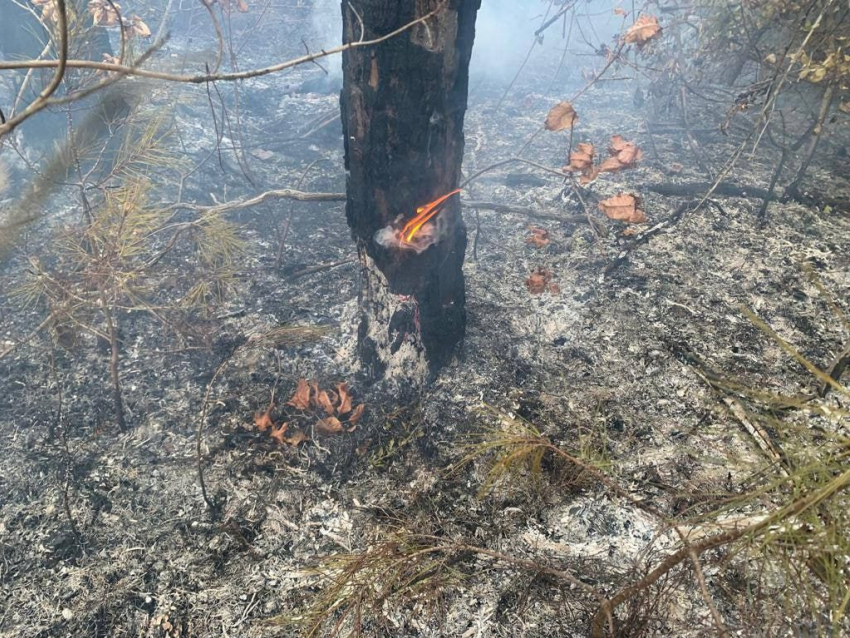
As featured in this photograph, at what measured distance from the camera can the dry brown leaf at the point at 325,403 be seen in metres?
2.61

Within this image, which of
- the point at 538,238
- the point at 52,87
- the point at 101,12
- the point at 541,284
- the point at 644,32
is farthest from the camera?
the point at 644,32

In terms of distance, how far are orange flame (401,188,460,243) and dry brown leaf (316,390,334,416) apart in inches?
38.3

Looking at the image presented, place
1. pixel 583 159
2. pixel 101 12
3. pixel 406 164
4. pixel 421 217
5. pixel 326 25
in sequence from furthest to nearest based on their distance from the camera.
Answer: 1. pixel 326 25
2. pixel 101 12
3. pixel 583 159
4. pixel 421 217
5. pixel 406 164

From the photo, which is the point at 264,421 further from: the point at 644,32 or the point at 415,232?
the point at 644,32

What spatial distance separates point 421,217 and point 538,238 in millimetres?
1623

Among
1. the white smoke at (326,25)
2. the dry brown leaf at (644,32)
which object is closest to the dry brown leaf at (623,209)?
the dry brown leaf at (644,32)

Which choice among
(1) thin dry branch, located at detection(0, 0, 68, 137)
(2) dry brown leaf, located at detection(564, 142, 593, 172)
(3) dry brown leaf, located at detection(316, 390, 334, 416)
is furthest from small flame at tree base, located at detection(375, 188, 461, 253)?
(1) thin dry branch, located at detection(0, 0, 68, 137)

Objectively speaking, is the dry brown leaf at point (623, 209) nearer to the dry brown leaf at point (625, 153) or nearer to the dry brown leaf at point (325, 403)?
the dry brown leaf at point (625, 153)

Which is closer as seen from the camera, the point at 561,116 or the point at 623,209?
the point at 623,209

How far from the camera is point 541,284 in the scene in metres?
3.26

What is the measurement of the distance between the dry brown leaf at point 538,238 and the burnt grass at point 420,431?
70 millimetres

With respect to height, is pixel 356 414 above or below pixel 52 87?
below

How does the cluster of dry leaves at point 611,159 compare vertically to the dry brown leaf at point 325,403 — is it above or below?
above

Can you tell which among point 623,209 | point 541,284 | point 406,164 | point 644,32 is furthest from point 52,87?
point 644,32
